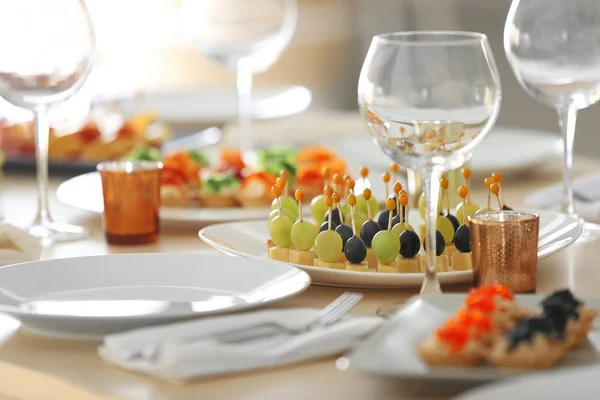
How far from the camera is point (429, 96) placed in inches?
35.0

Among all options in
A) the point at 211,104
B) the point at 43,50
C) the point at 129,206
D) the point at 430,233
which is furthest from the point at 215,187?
the point at 211,104

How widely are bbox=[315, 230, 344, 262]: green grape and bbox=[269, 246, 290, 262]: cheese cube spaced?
0.17ft

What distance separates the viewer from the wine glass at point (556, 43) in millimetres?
1254

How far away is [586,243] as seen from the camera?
4.33 ft

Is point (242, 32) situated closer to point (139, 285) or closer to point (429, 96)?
point (139, 285)

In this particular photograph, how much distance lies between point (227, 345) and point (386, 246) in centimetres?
31

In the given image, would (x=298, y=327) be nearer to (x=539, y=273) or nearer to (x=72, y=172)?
(x=539, y=273)

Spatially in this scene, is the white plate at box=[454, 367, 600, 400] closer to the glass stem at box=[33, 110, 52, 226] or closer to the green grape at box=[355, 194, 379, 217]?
the green grape at box=[355, 194, 379, 217]

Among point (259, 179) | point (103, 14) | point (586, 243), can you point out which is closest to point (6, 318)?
point (259, 179)

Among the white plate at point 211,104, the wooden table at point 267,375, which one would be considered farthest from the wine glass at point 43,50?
the white plate at point 211,104

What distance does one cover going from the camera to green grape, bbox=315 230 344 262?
109 centimetres

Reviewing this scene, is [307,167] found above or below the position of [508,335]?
below

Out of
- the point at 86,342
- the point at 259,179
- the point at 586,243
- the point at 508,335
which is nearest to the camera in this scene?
the point at 508,335

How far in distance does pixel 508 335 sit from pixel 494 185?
380 millimetres
